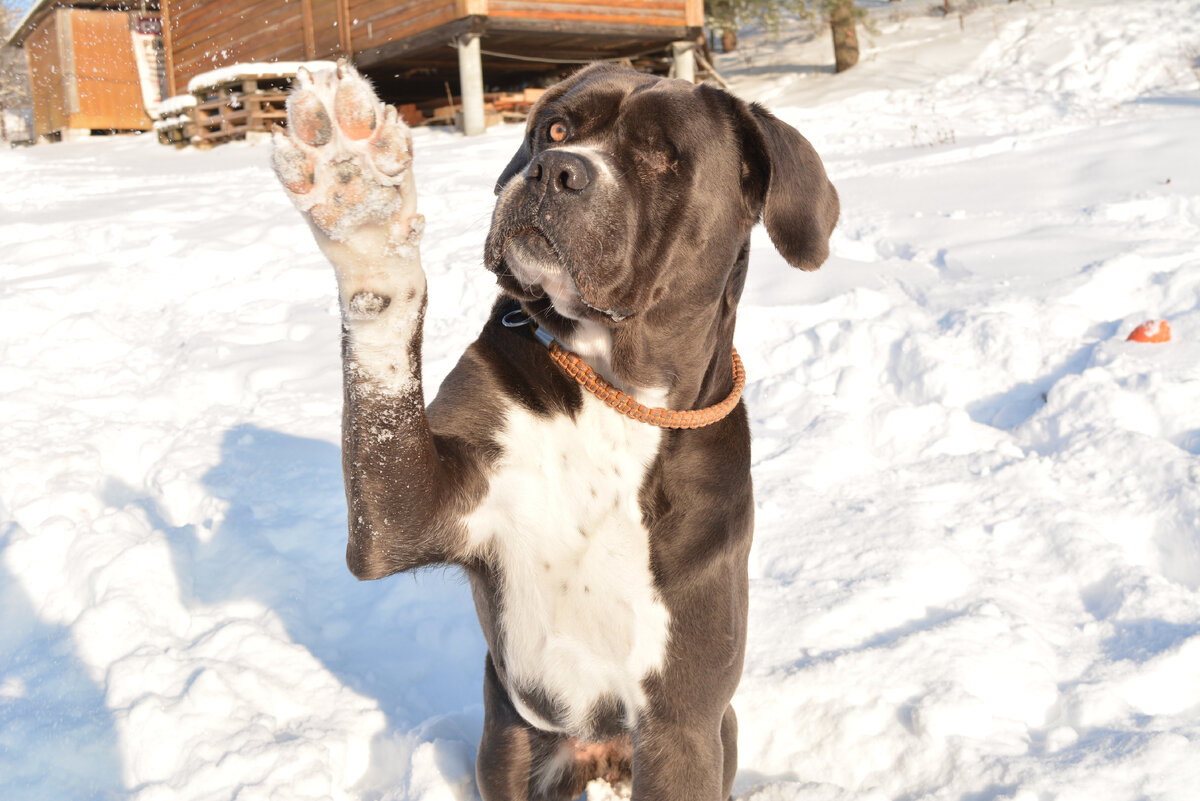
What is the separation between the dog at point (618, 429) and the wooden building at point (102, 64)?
21.4m

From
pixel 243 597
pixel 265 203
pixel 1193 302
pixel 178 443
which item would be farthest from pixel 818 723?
pixel 265 203

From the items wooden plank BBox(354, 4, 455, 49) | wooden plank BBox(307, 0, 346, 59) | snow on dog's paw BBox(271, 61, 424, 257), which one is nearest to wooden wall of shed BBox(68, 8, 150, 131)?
wooden plank BBox(307, 0, 346, 59)

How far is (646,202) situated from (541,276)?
0.32 metres

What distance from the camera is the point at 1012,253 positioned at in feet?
20.6

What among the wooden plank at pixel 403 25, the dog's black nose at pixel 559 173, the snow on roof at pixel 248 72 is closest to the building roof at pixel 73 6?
the snow on roof at pixel 248 72

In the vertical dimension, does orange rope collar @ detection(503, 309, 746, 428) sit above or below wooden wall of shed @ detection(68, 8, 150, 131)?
below

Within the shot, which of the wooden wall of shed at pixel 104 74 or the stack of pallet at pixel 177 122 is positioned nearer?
the stack of pallet at pixel 177 122

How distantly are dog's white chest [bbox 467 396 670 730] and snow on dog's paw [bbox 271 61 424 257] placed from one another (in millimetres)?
694

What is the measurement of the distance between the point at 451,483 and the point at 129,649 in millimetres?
1529

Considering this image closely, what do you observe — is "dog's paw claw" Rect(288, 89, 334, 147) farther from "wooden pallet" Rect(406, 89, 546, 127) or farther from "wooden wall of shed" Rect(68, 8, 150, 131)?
"wooden wall of shed" Rect(68, 8, 150, 131)

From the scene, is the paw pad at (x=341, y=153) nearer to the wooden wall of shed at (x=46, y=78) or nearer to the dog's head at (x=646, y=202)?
the dog's head at (x=646, y=202)

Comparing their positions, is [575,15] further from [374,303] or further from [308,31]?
[374,303]

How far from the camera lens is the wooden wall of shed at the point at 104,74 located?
20005mm

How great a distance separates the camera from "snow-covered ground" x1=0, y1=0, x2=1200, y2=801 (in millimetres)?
2635
